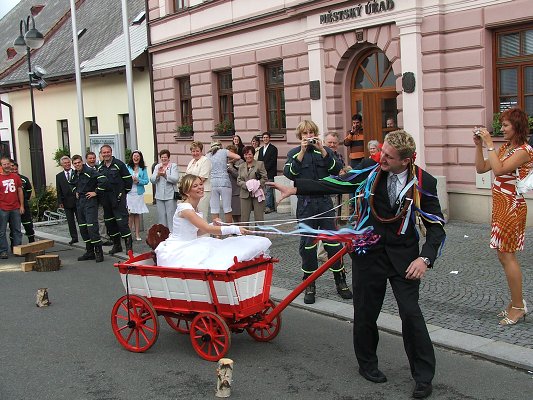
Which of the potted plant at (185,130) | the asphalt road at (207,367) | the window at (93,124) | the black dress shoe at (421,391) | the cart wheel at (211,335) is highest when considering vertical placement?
the window at (93,124)

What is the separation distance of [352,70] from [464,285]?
8578mm

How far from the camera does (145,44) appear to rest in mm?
23812

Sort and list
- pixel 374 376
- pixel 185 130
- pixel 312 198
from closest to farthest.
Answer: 1. pixel 374 376
2. pixel 312 198
3. pixel 185 130

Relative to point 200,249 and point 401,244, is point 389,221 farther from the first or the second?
point 200,249

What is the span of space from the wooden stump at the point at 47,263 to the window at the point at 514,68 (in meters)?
8.02

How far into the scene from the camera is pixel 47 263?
465 inches

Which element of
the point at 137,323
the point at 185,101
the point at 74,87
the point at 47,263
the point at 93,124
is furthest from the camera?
the point at 74,87

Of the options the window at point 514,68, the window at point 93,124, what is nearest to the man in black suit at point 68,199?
the window at point 514,68

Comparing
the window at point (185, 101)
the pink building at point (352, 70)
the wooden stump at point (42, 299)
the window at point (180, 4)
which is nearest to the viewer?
the wooden stump at point (42, 299)

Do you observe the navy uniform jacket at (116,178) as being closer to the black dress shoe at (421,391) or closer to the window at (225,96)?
the window at (225,96)

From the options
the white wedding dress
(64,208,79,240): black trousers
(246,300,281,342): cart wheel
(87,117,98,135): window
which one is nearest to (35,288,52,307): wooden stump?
the white wedding dress

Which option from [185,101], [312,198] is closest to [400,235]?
[312,198]

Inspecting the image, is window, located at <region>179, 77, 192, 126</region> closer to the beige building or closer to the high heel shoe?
the beige building

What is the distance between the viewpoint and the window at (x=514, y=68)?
507 inches
